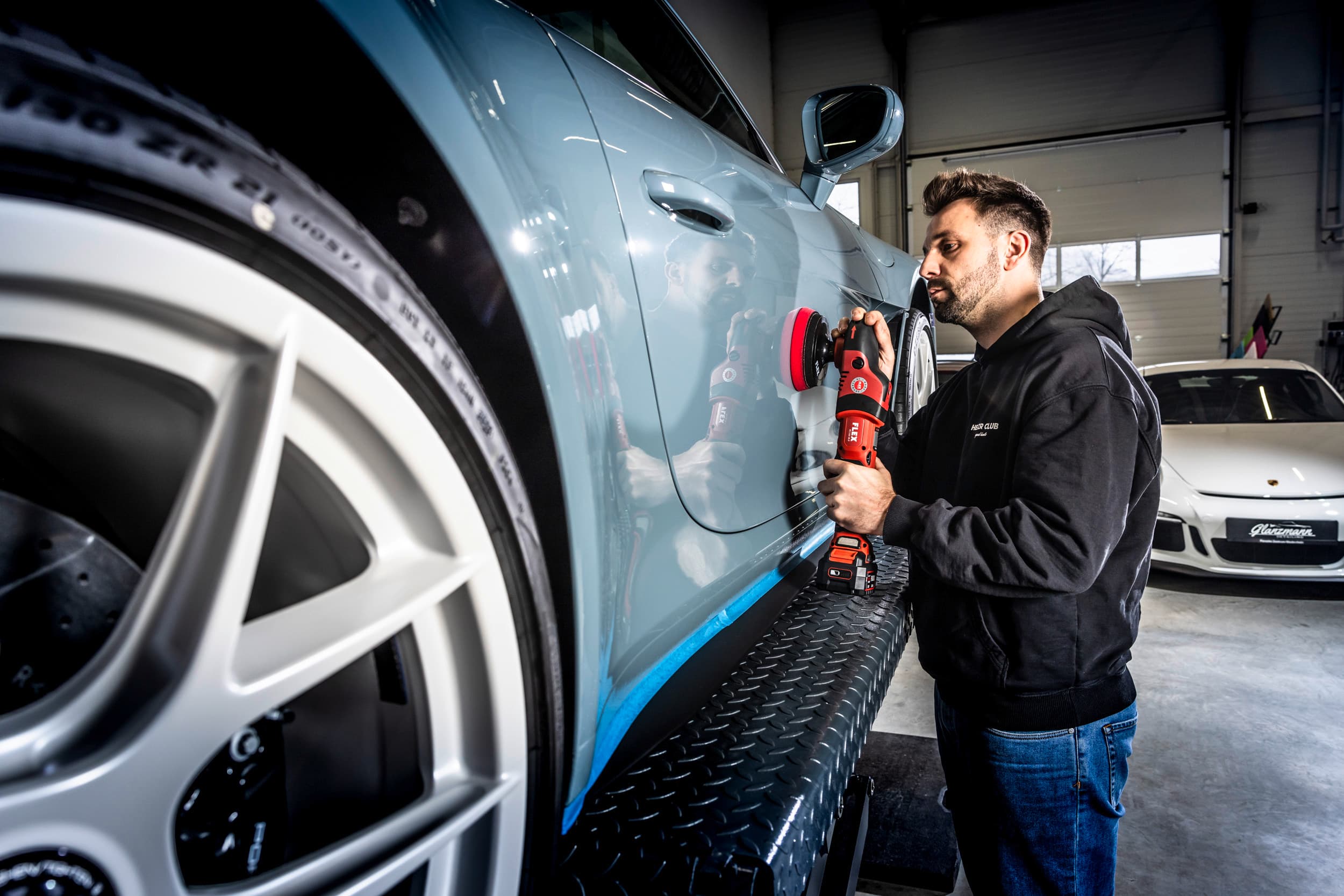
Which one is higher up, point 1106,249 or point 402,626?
point 1106,249

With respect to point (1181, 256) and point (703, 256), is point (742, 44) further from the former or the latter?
point (703, 256)

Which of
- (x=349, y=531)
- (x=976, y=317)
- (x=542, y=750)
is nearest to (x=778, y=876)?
(x=542, y=750)

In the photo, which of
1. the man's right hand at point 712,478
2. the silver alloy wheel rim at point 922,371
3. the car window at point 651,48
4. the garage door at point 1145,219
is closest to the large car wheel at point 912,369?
the silver alloy wheel rim at point 922,371

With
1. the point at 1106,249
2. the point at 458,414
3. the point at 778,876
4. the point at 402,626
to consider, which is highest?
the point at 1106,249

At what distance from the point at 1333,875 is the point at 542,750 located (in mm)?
2148

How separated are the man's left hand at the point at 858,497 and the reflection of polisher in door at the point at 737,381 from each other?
0.33 metres

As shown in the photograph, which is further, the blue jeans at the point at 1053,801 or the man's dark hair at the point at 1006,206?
the man's dark hair at the point at 1006,206

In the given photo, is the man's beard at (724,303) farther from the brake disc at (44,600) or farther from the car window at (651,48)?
the brake disc at (44,600)

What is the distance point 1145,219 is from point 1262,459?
28.1 ft

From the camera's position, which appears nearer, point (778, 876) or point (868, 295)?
point (778, 876)

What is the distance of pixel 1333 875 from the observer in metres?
1.81

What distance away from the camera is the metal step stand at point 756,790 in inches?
32.1

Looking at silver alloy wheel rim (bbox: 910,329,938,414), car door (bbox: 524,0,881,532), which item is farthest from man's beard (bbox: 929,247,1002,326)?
silver alloy wheel rim (bbox: 910,329,938,414)

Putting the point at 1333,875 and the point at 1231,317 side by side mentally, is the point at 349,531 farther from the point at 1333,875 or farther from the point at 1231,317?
the point at 1231,317
